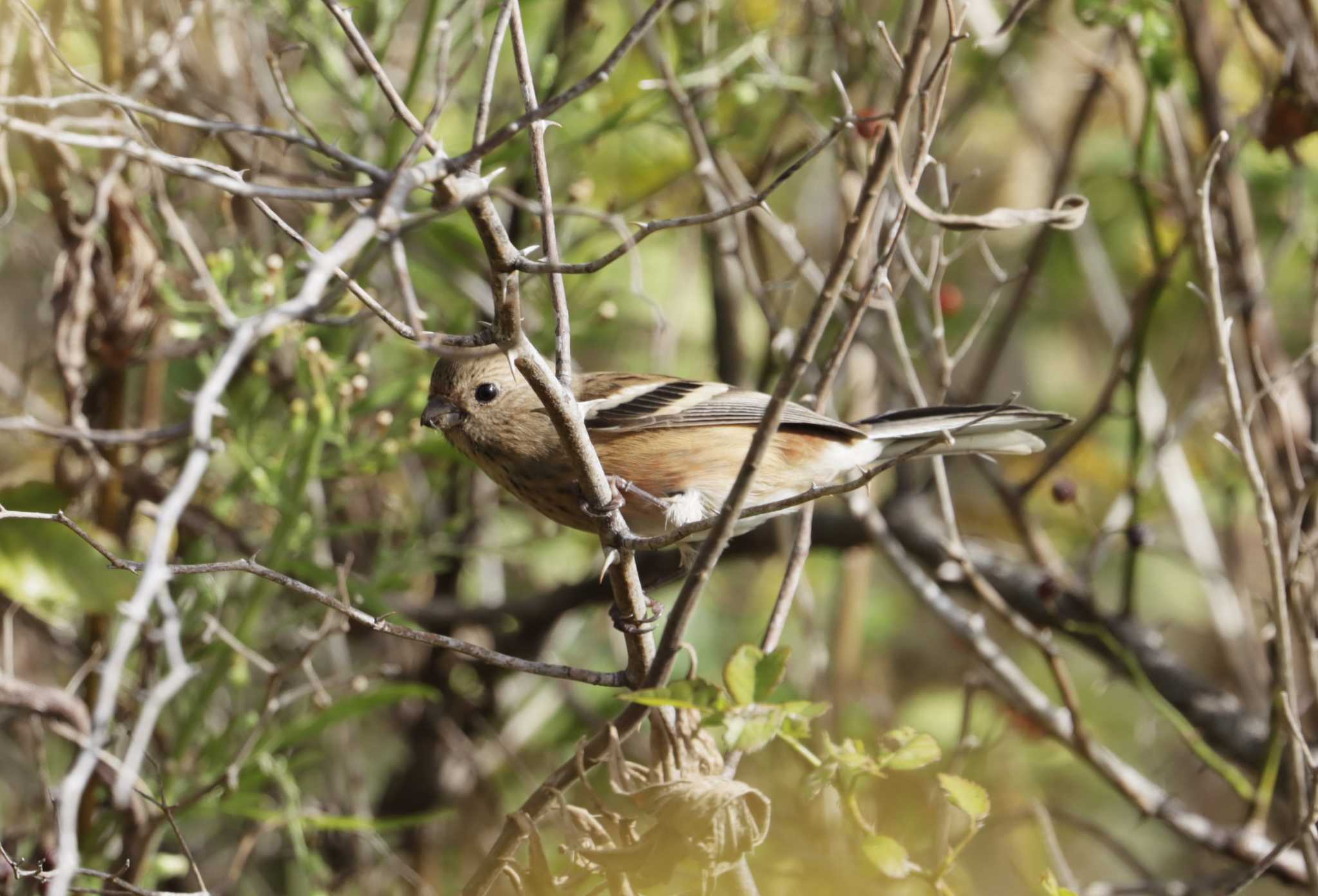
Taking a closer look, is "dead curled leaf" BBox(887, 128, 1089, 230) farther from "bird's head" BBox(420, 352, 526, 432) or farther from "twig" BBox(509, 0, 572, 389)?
"bird's head" BBox(420, 352, 526, 432)

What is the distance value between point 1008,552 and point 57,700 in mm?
3894

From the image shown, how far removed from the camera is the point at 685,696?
1.73 meters

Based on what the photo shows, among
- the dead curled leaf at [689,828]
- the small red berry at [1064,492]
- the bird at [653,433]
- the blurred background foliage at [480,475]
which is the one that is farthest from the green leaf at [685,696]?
the small red berry at [1064,492]

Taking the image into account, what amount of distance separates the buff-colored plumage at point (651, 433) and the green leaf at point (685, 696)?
49.4 inches

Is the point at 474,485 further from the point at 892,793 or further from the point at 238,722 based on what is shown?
the point at 892,793

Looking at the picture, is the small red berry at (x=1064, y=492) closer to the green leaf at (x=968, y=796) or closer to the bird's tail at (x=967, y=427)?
the bird's tail at (x=967, y=427)

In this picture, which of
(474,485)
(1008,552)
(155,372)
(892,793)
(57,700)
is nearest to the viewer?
(57,700)

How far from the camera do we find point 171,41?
10.1ft

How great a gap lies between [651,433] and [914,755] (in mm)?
1667

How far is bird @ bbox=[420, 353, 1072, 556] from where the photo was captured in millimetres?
3139

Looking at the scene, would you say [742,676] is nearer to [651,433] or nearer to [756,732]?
[756,732]

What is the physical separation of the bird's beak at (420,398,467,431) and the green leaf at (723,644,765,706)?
1640 millimetres

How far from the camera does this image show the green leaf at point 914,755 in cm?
190

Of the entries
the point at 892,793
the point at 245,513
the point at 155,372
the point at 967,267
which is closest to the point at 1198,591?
the point at 967,267
